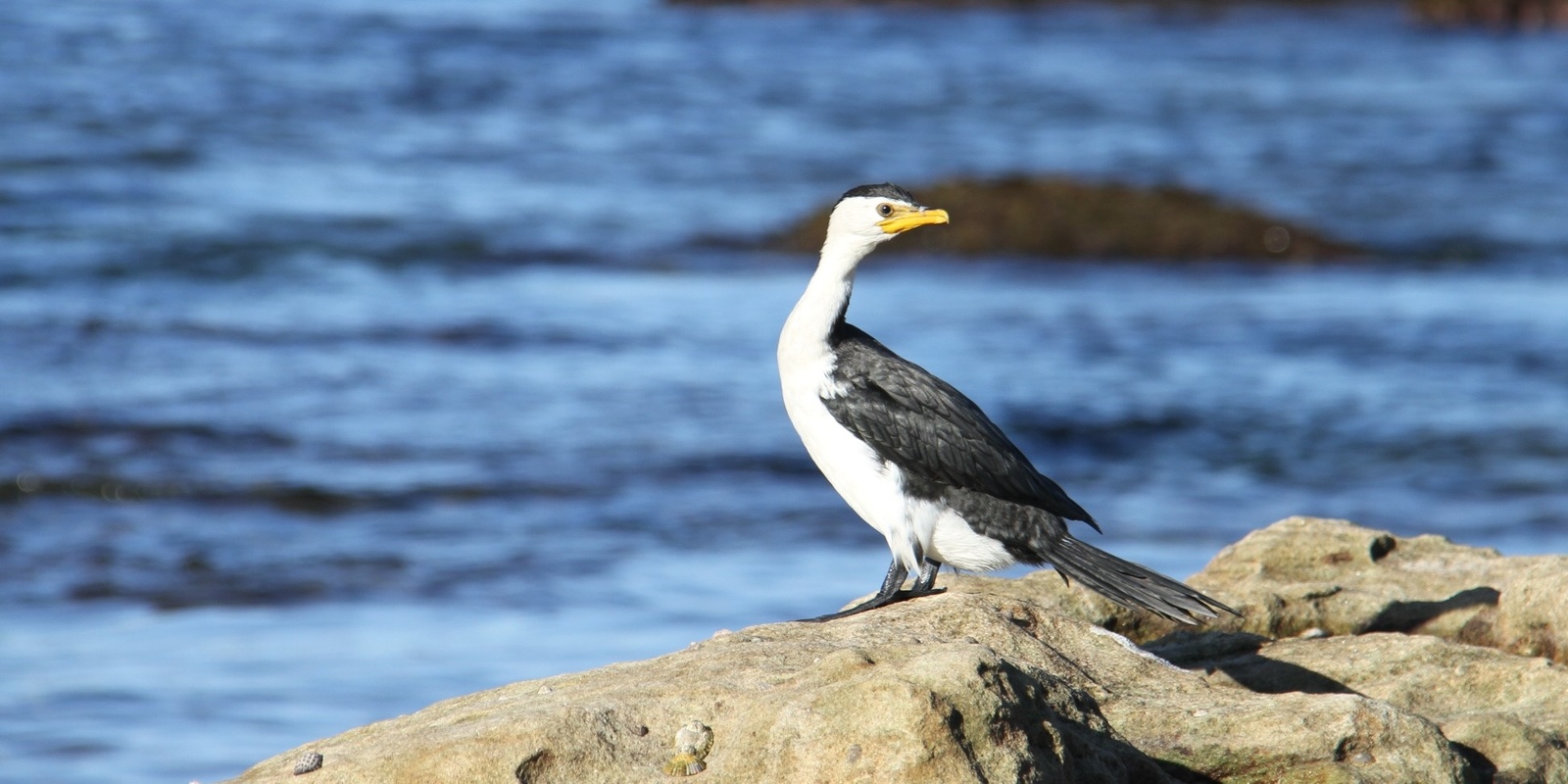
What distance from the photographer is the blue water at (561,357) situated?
8562 mm

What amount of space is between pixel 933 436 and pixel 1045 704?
4.92 ft

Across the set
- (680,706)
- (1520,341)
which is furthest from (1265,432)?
(680,706)

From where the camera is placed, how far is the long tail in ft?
15.9

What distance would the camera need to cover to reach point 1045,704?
383 centimetres

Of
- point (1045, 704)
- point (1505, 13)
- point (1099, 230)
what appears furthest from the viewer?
point (1505, 13)

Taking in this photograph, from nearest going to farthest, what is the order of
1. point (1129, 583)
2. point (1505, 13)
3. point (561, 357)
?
point (1129, 583) < point (561, 357) < point (1505, 13)

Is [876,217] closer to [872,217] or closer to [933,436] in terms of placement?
[872,217]

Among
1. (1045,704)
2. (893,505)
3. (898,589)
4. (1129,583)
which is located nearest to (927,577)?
(898,589)

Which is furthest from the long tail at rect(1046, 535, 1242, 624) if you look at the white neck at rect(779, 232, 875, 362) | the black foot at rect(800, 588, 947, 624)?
the white neck at rect(779, 232, 875, 362)

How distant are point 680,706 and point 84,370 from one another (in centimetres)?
1046

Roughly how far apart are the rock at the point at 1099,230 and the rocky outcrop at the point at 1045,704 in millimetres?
13789

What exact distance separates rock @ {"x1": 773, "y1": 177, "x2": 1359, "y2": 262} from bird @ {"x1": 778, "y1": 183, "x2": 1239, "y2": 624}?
13509mm

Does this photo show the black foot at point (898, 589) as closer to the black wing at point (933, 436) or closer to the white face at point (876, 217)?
the black wing at point (933, 436)

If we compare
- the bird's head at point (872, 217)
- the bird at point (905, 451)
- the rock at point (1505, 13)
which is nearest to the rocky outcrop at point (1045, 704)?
the bird at point (905, 451)
